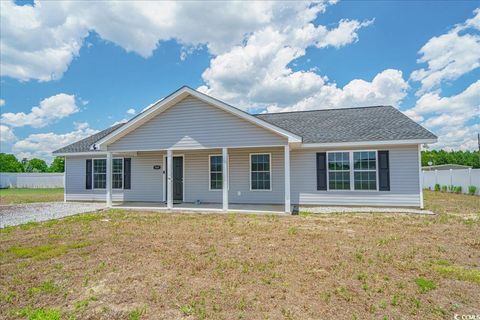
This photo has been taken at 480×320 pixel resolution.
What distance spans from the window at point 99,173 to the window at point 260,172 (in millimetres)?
7542

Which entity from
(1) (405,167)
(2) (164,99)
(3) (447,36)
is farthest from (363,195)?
(3) (447,36)

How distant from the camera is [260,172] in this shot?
12000mm

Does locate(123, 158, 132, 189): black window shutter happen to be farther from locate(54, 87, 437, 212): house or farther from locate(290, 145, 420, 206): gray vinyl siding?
locate(290, 145, 420, 206): gray vinyl siding

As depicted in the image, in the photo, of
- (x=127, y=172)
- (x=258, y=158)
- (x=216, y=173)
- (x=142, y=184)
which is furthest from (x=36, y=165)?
(x=258, y=158)

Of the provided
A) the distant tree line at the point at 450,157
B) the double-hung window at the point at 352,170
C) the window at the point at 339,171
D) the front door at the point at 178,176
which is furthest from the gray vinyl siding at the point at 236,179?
the distant tree line at the point at 450,157

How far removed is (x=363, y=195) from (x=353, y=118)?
413 cm

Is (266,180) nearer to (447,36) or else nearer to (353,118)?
(353,118)

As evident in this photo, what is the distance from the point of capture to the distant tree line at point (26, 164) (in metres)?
53.3

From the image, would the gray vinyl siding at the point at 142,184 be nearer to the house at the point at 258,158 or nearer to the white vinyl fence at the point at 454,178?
the house at the point at 258,158

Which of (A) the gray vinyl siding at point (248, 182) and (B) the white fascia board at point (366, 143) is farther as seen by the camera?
(A) the gray vinyl siding at point (248, 182)

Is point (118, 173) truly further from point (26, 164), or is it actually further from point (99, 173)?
point (26, 164)

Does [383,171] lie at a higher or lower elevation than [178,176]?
higher

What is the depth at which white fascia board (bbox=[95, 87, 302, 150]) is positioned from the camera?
31.1ft

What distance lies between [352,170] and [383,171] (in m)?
1.09
